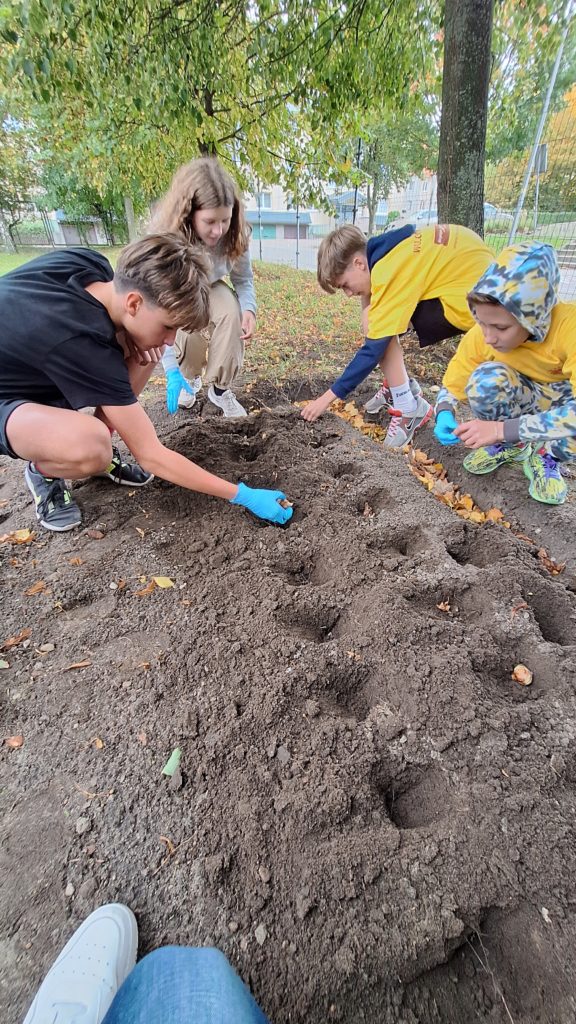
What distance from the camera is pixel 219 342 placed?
297cm

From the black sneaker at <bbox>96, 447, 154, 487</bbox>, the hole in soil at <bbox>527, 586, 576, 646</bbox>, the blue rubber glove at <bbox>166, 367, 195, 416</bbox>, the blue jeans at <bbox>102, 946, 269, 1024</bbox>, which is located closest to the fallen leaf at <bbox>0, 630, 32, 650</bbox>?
the black sneaker at <bbox>96, 447, 154, 487</bbox>

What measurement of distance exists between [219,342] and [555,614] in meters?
2.37

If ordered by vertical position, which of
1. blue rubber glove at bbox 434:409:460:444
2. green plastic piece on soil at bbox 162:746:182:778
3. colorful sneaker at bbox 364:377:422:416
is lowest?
green plastic piece on soil at bbox 162:746:182:778

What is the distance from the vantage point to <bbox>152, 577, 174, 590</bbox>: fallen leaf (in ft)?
5.60

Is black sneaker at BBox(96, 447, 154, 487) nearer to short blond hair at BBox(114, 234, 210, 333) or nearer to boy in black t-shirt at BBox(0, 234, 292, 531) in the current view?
boy in black t-shirt at BBox(0, 234, 292, 531)

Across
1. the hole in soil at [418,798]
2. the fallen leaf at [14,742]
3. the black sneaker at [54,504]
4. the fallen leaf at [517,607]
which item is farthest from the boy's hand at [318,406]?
the fallen leaf at [14,742]

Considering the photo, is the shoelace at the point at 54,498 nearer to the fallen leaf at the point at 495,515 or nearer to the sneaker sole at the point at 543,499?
the fallen leaf at the point at 495,515

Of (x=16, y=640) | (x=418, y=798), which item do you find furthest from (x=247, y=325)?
(x=418, y=798)

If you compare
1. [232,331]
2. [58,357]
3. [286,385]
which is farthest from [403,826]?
[286,385]

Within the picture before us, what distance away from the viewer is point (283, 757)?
1188mm

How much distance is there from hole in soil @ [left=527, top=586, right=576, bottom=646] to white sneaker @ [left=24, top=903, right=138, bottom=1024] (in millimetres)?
1411

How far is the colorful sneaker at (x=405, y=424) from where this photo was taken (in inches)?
113

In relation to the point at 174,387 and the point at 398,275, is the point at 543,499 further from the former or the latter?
the point at 174,387

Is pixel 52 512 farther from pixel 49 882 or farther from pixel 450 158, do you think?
pixel 450 158
